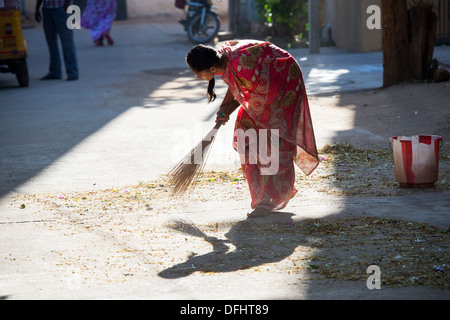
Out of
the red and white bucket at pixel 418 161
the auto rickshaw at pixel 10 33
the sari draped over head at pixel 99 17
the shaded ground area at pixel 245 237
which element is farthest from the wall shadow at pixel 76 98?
the red and white bucket at pixel 418 161

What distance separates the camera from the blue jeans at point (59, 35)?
11.5m

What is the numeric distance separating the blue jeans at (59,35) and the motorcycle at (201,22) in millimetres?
5208

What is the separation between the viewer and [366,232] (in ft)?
13.6

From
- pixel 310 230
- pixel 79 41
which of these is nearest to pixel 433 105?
pixel 310 230

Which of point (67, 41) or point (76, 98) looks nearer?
point (76, 98)

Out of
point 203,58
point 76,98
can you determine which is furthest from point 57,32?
point 203,58

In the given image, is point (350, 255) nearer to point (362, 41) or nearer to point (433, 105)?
point (433, 105)

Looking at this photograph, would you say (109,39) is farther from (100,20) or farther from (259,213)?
(259,213)

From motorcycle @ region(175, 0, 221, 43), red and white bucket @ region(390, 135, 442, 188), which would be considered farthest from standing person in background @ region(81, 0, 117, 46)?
red and white bucket @ region(390, 135, 442, 188)

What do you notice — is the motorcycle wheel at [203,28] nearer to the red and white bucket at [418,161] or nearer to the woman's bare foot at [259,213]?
the red and white bucket at [418,161]

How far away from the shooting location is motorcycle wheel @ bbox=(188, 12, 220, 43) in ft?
54.7

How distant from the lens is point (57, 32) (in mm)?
11836

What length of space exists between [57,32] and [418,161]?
8.34m

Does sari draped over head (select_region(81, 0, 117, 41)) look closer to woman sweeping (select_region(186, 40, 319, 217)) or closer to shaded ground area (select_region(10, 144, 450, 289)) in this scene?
shaded ground area (select_region(10, 144, 450, 289))
